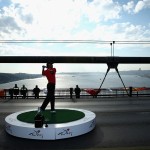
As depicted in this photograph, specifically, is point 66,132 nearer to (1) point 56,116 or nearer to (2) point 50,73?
(1) point 56,116

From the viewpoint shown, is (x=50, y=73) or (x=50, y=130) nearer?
(x=50, y=130)

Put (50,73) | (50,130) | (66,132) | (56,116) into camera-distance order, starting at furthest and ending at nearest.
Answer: (50,73), (56,116), (66,132), (50,130)

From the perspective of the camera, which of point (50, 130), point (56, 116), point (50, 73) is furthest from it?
point (50, 73)

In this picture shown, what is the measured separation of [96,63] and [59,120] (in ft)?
28.6

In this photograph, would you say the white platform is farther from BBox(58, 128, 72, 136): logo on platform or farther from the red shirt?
the red shirt

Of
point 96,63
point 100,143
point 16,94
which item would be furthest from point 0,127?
point 16,94

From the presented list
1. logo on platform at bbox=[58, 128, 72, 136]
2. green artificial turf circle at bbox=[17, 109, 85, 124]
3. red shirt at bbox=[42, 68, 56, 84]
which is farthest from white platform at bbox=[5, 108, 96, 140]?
red shirt at bbox=[42, 68, 56, 84]

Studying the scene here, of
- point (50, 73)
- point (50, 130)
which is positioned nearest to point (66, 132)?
point (50, 130)

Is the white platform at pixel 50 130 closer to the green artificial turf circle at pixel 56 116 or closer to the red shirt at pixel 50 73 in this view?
the green artificial turf circle at pixel 56 116

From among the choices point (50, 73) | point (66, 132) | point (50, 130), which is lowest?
point (66, 132)

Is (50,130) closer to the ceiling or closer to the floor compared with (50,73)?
closer to the floor

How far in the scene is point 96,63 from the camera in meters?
17.7

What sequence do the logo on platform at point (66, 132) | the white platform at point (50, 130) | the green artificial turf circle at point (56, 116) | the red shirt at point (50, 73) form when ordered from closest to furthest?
1. the white platform at point (50, 130)
2. the logo on platform at point (66, 132)
3. the green artificial turf circle at point (56, 116)
4. the red shirt at point (50, 73)

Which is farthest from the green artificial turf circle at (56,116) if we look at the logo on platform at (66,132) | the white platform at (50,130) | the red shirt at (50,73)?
the red shirt at (50,73)
